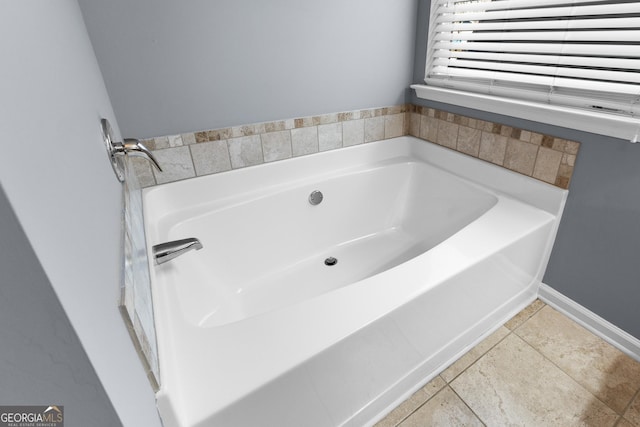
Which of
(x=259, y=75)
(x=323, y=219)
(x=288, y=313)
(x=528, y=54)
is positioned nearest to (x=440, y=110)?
(x=528, y=54)

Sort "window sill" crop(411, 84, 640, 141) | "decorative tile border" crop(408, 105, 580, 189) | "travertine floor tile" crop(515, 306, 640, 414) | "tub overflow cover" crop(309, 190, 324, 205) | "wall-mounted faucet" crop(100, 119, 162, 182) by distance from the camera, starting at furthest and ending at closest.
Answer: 1. "tub overflow cover" crop(309, 190, 324, 205)
2. "decorative tile border" crop(408, 105, 580, 189)
3. "travertine floor tile" crop(515, 306, 640, 414)
4. "window sill" crop(411, 84, 640, 141)
5. "wall-mounted faucet" crop(100, 119, 162, 182)

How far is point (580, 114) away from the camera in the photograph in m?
1.12

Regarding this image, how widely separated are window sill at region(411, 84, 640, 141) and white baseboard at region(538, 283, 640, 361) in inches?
29.0

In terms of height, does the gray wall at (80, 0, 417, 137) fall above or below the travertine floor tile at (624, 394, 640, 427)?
above

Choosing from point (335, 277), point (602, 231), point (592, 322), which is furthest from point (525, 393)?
point (335, 277)

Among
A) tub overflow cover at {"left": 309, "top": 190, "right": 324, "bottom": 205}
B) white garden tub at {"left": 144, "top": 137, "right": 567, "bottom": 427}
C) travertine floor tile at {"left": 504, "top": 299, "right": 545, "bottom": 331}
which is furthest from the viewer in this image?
tub overflow cover at {"left": 309, "top": 190, "right": 324, "bottom": 205}

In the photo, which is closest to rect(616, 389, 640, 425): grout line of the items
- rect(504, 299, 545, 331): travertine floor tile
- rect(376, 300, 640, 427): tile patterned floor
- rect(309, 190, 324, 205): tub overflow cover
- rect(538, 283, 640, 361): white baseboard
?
rect(376, 300, 640, 427): tile patterned floor

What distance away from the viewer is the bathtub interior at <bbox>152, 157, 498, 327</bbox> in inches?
55.4

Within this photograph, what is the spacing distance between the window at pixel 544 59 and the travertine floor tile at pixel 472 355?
2.83ft

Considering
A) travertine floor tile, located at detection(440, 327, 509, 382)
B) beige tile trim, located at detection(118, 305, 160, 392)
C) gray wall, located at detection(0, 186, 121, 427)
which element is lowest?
travertine floor tile, located at detection(440, 327, 509, 382)

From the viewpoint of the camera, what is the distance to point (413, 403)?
113cm

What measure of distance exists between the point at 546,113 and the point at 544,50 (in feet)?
0.81

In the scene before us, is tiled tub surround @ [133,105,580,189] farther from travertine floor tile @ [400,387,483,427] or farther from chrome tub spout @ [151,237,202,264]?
travertine floor tile @ [400,387,483,427]

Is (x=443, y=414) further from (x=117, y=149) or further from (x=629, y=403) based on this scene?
(x=117, y=149)
